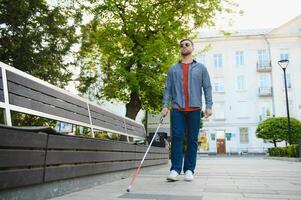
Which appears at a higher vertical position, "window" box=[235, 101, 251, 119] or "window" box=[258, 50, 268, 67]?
"window" box=[258, 50, 268, 67]

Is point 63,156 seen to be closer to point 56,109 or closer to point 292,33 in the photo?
point 56,109

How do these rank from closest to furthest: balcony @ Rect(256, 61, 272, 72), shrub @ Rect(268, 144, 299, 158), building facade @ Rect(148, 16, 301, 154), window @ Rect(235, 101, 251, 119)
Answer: shrub @ Rect(268, 144, 299, 158) < building facade @ Rect(148, 16, 301, 154) < balcony @ Rect(256, 61, 272, 72) < window @ Rect(235, 101, 251, 119)

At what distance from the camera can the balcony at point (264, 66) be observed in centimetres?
4438

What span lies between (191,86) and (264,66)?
41815 mm

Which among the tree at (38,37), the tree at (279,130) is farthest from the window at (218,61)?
the tree at (38,37)

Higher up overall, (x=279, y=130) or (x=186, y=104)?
(x=279, y=130)

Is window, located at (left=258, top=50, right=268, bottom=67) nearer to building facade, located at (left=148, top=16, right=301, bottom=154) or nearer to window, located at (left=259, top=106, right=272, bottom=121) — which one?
building facade, located at (left=148, top=16, right=301, bottom=154)

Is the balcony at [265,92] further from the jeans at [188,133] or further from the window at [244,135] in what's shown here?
the jeans at [188,133]

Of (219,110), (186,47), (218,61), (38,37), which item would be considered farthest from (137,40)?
(218,61)

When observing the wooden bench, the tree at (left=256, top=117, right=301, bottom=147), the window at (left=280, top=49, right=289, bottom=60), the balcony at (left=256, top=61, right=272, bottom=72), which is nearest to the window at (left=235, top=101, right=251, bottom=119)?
the balcony at (left=256, top=61, right=272, bottom=72)

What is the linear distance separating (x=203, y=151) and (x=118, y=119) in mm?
38709

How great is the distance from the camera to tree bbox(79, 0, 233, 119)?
1579 centimetres

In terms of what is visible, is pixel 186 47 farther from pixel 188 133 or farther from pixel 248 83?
pixel 248 83

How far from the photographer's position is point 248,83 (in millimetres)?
45375
